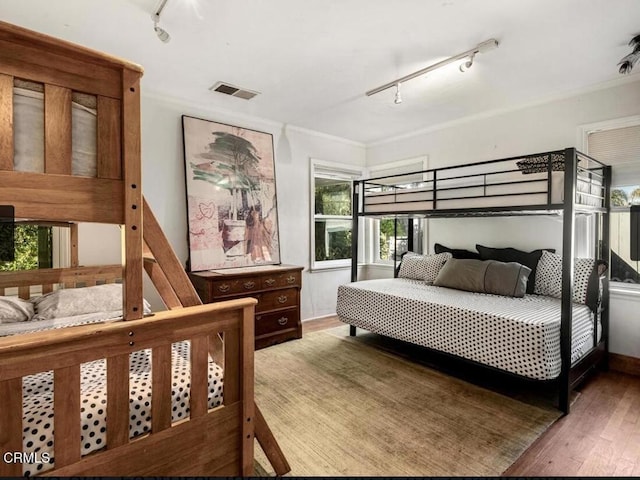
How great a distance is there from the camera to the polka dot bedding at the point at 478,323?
218cm

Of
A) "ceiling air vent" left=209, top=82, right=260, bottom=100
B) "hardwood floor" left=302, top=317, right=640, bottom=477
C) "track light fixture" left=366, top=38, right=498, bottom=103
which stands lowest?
"hardwood floor" left=302, top=317, right=640, bottom=477

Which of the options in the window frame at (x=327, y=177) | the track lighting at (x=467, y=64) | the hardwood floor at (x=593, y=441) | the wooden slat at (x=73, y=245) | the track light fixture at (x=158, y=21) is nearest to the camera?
the hardwood floor at (x=593, y=441)

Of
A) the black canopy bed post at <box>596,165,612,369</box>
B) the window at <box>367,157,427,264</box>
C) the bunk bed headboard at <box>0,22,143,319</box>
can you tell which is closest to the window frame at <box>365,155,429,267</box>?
the window at <box>367,157,427,264</box>

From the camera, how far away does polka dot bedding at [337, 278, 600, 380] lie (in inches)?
86.0

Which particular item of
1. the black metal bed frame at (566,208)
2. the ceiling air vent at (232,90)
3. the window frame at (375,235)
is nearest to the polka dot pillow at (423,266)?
the window frame at (375,235)

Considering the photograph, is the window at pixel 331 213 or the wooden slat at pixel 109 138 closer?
the wooden slat at pixel 109 138

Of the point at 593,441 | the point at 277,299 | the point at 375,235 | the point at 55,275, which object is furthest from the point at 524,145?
the point at 55,275

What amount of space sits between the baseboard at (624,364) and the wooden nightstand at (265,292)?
2851 millimetres

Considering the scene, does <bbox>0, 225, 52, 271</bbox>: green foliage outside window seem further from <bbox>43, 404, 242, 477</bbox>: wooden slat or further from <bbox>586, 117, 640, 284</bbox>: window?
<bbox>586, 117, 640, 284</bbox>: window

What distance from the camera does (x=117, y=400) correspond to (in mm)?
1056

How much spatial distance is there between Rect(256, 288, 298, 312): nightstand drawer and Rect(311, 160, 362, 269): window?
2.71 feet

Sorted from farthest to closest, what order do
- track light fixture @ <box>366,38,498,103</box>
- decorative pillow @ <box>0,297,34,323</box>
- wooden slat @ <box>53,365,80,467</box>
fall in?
track light fixture @ <box>366,38,498,103</box>
decorative pillow @ <box>0,297,34,323</box>
wooden slat @ <box>53,365,80,467</box>

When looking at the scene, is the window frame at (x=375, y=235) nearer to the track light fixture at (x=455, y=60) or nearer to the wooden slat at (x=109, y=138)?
the track light fixture at (x=455, y=60)

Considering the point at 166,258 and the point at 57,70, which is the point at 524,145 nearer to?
the point at 166,258
